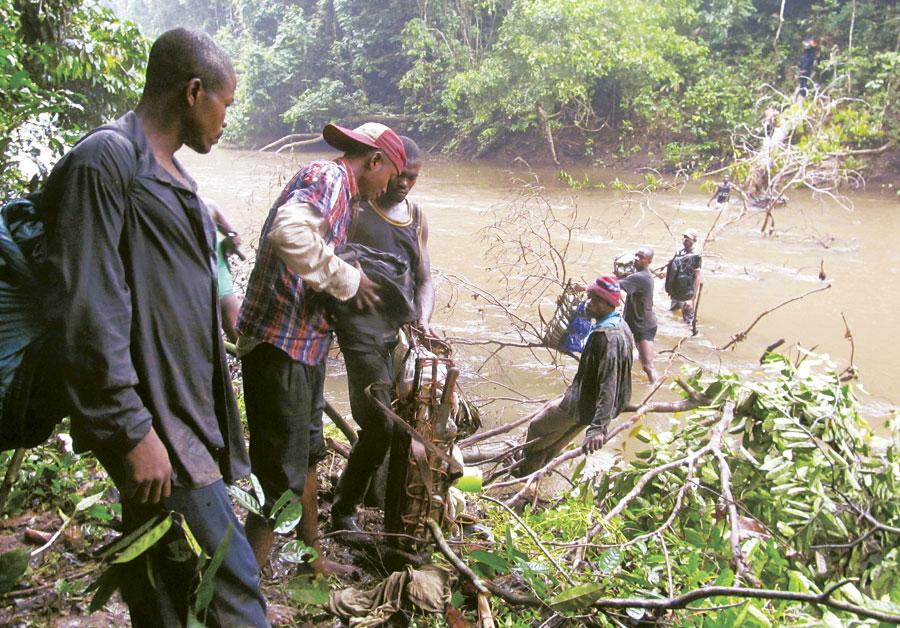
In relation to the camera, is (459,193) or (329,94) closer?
(459,193)

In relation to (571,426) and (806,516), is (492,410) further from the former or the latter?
(806,516)

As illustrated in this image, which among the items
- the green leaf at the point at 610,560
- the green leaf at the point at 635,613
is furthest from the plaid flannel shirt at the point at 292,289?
the green leaf at the point at 635,613

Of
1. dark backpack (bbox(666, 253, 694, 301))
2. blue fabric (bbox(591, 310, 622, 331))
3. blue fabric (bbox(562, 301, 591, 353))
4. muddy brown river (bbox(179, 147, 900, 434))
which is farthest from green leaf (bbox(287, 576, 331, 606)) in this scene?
dark backpack (bbox(666, 253, 694, 301))

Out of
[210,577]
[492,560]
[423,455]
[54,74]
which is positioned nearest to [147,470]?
[210,577]

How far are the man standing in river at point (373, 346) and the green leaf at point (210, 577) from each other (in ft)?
3.44

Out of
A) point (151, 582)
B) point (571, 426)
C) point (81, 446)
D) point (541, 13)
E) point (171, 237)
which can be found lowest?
point (571, 426)

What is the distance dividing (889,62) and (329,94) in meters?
17.0

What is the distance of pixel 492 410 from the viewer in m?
6.57

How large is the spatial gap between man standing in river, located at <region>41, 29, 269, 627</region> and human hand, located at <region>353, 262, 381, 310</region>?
0.69 meters

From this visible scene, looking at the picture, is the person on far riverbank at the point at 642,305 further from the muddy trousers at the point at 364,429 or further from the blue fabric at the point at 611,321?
Result: the muddy trousers at the point at 364,429

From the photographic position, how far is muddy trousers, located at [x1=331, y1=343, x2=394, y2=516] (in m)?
2.70

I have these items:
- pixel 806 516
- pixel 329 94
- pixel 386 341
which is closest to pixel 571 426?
pixel 806 516

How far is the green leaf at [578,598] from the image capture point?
2041mm

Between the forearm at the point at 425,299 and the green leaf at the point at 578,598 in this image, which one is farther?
the forearm at the point at 425,299
